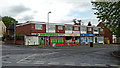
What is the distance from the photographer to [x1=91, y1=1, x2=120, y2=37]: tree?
560 inches

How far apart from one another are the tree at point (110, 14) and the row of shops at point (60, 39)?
1751 cm

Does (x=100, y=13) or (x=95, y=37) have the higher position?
(x=100, y=13)

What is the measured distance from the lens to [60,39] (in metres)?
38.4

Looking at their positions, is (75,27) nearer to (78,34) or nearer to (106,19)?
(78,34)

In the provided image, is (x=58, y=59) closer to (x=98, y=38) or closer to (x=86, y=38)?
(x=86, y=38)

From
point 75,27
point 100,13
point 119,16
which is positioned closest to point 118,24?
point 119,16

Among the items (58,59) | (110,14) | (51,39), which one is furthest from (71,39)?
(58,59)

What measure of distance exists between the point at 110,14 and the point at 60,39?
24444 millimetres

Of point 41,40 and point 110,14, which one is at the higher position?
point 110,14

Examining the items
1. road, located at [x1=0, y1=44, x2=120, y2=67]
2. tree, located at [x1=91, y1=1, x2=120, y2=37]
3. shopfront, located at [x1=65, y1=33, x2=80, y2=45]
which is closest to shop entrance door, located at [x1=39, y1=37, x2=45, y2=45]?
shopfront, located at [x1=65, y1=33, x2=80, y2=45]

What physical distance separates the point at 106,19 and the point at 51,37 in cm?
2263

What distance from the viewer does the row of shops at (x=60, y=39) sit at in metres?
32.9

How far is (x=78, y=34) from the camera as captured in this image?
4294cm

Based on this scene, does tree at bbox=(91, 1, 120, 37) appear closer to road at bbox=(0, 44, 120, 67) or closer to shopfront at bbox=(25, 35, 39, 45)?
road at bbox=(0, 44, 120, 67)
